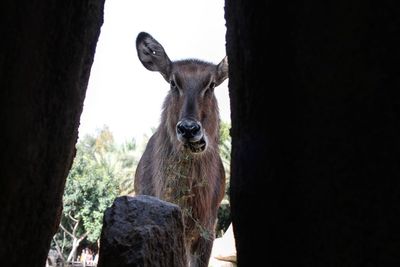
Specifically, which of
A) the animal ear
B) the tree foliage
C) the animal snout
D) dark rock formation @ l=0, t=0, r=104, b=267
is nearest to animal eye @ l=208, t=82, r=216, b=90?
the animal ear

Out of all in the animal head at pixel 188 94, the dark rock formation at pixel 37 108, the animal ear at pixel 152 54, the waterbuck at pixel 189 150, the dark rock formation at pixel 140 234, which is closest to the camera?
the dark rock formation at pixel 37 108

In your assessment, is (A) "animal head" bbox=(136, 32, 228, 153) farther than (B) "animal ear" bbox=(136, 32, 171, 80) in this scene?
No

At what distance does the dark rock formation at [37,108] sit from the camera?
2664 millimetres

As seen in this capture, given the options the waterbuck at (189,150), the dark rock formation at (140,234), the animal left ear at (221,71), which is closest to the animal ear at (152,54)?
the waterbuck at (189,150)

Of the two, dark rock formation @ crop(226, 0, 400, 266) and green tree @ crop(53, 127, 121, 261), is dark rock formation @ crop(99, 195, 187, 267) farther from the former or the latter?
green tree @ crop(53, 127, 121, 261)

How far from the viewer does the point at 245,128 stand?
116 inches

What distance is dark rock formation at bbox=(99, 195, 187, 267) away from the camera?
13.1 feet

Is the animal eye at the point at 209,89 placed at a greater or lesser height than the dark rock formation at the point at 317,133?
greater

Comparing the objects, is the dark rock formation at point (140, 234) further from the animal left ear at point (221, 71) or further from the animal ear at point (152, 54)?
the animal ear at point (152, 54)

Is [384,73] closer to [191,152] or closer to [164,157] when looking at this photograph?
[191,152]

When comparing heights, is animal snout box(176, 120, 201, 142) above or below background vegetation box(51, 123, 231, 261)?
below

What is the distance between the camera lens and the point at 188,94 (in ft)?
27.1

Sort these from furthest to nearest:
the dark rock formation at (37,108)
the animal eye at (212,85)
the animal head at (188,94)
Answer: the animal eye at (212,85), the animal head at (188,94), the dark rock formation at (37,108)

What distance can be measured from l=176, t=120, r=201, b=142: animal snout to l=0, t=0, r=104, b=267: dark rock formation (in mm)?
4234
